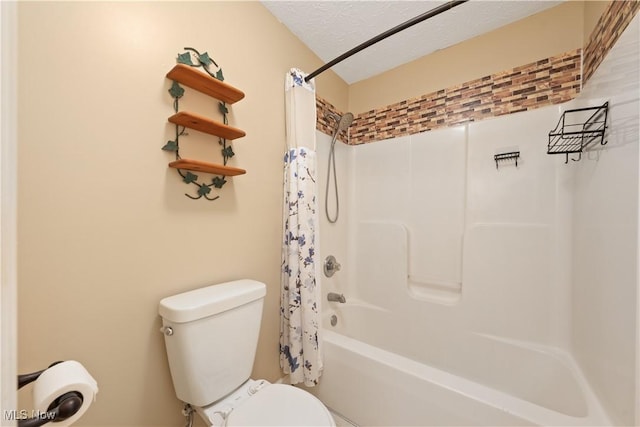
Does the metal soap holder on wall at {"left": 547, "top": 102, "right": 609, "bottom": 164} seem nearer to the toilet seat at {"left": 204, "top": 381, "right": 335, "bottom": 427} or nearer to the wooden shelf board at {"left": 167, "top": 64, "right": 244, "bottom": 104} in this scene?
the wooden shelf board at {"left": 167, "top": 64, "right": 244, "bottom": 104}

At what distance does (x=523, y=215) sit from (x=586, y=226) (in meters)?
0.30

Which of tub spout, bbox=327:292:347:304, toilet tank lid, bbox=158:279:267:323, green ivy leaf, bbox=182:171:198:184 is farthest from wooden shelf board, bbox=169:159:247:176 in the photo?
tub spout, bbox=327:292:347:304

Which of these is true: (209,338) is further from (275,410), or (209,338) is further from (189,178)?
(189,178)

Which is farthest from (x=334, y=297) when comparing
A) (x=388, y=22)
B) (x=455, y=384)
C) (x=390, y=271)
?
(x=388, y=22)

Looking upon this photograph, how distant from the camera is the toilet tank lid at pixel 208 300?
0.84m

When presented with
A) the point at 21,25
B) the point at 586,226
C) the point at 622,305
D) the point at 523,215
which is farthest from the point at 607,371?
the point at 21,25

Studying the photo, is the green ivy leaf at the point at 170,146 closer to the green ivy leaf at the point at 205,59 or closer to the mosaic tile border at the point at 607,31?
the green ivy leaf at the point at 205,59

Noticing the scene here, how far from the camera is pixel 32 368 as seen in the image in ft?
2.21

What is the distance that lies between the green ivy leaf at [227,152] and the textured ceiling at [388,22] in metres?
0.78

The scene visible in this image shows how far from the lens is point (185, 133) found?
39.5 inches

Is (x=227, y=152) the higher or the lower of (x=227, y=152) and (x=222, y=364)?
the higher

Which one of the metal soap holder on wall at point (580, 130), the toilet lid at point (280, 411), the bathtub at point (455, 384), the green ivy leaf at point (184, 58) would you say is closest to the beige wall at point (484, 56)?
the metal soap holder on wall at point (580, 130)

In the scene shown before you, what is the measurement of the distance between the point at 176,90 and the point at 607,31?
5.93ft

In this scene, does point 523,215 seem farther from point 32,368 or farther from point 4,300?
point 32,368
